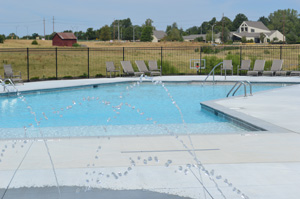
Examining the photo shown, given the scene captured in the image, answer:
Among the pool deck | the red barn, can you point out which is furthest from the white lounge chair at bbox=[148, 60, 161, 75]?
the red barn

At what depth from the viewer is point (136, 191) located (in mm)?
4238

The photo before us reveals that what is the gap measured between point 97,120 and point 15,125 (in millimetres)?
1875

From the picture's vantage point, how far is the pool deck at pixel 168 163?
4387mm

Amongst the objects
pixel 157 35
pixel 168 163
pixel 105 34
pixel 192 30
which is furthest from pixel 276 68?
pixel 192 30

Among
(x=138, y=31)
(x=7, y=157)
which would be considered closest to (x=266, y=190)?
(x=7, y=157)

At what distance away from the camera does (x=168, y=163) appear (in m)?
5.23

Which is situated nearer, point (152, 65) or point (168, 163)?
point (168, 163)

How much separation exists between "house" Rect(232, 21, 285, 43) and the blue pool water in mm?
86136

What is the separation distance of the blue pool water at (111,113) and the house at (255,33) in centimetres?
8614

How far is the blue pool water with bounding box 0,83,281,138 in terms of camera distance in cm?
847

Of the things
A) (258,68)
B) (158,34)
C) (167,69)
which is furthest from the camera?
(158,34)

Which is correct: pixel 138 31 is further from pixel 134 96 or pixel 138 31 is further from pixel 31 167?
pixel 31 167

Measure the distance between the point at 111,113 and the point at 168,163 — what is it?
246 inches

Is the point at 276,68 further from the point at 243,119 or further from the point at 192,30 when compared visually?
the point at 192,30
